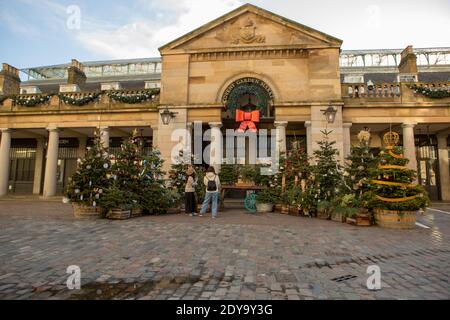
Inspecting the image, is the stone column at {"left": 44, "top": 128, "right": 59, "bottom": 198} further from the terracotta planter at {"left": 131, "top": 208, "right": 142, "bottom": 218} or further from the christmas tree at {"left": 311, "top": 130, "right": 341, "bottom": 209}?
the christmas tree at {"left": 311, "top": 130, "right": 341, "bottom": 209}

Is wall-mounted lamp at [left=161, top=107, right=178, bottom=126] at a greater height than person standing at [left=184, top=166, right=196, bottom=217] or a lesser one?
greater

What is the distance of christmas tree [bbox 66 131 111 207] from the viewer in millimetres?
8750

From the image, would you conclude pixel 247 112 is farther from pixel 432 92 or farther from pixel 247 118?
pixel 432 92

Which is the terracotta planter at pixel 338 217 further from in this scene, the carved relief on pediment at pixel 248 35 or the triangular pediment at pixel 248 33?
the carved relief on pediment at pixel 248 35

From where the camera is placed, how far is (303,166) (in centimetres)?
1070

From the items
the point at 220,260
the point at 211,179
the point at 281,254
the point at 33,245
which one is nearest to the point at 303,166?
the point at 211,179

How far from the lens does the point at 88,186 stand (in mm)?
8891

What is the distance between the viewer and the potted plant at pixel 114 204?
8789mm

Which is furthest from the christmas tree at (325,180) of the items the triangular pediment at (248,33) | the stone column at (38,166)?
the stone column at (38,166)

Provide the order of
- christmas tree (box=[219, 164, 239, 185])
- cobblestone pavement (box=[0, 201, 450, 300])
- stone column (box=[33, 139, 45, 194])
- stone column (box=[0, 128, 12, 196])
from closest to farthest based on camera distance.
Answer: cobblestone pavement (box=[0, 201, 450, 300]) < christmas tree (box=[219, 164, 239, 185]) < stone column (box=[0, 128, 12, 196]) < stone column (box=[33, 139, 45, 194])

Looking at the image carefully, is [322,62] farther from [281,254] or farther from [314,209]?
[281,254]

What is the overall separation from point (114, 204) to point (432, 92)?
54.8 ft

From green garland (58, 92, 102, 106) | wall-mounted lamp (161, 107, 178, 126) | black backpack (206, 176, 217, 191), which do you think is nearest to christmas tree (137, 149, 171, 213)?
black backpack (206, 176, 217, 191)

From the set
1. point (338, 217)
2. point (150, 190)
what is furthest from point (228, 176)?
point (338, 217)
